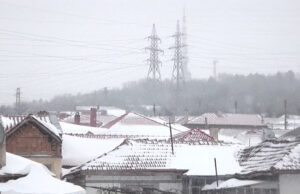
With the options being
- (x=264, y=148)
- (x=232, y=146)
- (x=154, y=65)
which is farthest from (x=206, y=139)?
(x=154, y=65)

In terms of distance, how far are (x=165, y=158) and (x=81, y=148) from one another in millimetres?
6924

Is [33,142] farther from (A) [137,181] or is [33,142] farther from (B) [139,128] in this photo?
(B) [139,128]

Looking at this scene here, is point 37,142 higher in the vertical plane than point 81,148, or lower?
higher

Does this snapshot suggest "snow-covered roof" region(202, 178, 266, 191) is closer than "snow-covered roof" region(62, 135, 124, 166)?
Yes

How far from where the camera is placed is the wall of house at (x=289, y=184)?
28484 mm

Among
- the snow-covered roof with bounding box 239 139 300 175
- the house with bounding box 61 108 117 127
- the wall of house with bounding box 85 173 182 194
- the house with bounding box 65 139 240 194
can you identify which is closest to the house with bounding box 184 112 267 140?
the house with bounding box 61 108 117 127

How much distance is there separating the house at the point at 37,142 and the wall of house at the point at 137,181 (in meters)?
4.87

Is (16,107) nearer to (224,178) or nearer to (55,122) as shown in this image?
(55,122)

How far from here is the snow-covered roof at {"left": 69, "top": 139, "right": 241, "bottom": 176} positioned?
3067cm

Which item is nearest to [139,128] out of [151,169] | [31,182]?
[151,169]

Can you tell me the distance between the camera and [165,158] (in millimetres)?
→ 31859

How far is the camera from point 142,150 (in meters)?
32.3

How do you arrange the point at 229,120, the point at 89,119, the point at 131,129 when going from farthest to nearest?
the point at 229,120 → the point at 89,119 → the point at 131,129

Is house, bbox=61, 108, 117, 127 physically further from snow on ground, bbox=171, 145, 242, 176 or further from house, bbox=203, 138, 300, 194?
house, bbox=203, 138, 300, 194
